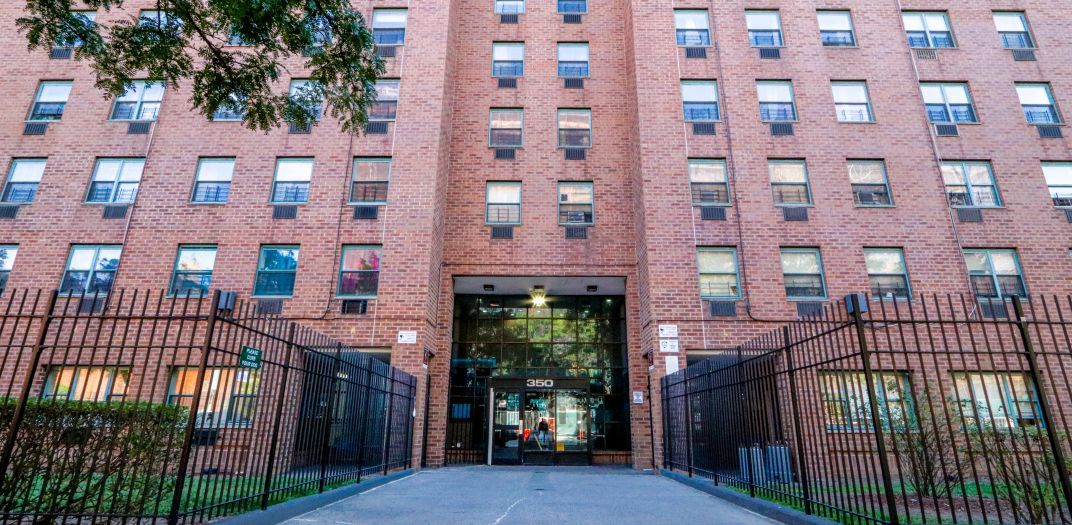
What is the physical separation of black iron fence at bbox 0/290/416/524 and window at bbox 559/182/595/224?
7.02 m

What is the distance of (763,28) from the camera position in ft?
58.9

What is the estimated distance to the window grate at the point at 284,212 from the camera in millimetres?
15812

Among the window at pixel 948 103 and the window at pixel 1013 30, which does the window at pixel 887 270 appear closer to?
the window at pixel 948 103

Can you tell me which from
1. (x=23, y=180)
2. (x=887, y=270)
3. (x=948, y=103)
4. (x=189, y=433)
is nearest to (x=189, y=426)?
(x=189, y=433)

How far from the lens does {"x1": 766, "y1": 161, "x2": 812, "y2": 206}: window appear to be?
15953 mm

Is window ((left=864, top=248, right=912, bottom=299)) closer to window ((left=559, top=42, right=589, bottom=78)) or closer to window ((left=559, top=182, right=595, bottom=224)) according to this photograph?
window ((left=559, top=182, right=595, bottom=224))

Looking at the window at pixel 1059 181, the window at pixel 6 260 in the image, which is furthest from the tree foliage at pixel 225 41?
the window at pixel 1059 181

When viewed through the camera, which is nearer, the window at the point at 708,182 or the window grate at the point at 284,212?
the window grate at the point at 284,212

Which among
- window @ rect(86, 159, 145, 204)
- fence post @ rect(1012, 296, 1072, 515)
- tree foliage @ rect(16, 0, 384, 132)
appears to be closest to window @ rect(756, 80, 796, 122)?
fence post @ rect(1012, 296, 1072, 515)

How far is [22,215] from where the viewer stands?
15.8 meters

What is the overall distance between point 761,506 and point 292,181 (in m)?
14.9

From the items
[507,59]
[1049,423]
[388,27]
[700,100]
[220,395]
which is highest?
Answer: [388,27]

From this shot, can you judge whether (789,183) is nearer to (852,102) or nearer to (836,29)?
(852,102)

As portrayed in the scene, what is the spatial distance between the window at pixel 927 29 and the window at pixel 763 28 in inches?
165
